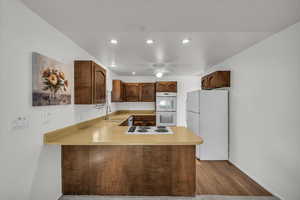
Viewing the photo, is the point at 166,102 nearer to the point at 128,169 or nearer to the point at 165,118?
the point at 165,118

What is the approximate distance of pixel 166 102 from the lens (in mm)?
4883

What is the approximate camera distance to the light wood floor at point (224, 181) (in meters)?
2.22

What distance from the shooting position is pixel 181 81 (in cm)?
546

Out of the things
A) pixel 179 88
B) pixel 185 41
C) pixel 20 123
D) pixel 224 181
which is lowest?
pixel 224 181

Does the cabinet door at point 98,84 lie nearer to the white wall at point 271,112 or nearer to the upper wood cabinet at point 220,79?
the upper wood cabinet at point 220,79

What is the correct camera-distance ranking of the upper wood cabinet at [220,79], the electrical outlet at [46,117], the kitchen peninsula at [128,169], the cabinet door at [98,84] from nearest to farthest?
the electrical outlet at [46,117]
the kitchen peninsula at [128,169]
the cabinet door at [98,84]
the upper wood cabinet at [220,79]

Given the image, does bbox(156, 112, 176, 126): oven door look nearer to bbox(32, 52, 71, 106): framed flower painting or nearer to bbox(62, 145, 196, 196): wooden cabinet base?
bbox(62, 145, 196, 196): wooden cabinet base

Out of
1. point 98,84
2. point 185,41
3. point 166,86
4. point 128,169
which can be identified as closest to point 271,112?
point 185,41

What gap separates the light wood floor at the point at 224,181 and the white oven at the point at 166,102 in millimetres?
2093

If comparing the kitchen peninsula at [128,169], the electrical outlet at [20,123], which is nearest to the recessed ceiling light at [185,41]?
the kitchen peninsula at [128,169]

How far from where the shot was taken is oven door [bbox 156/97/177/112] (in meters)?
4.88

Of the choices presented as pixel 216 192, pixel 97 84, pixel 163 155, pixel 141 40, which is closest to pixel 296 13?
pixel 141 40

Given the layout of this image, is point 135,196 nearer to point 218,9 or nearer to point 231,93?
point 218,9

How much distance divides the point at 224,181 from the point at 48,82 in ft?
9.68
